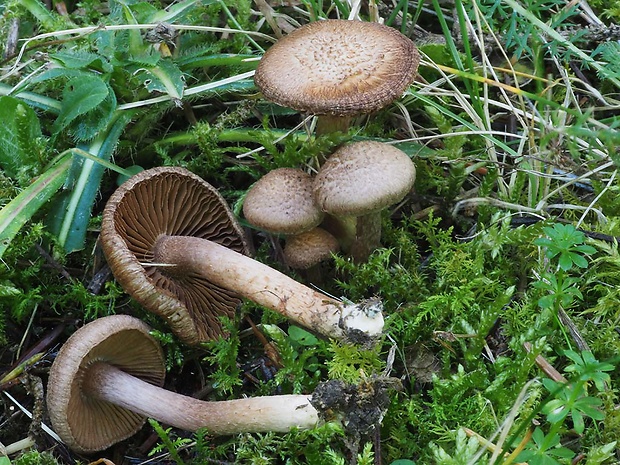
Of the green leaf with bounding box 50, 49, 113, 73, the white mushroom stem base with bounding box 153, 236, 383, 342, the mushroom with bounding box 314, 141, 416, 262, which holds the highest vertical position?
the green leaf with bounding box 50, 49, 113, 73

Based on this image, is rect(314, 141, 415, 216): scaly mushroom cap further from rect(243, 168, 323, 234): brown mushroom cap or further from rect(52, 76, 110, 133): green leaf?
rect(52, 76, 110, 133): green leaf

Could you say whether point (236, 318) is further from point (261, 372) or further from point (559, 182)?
point (559, 182)

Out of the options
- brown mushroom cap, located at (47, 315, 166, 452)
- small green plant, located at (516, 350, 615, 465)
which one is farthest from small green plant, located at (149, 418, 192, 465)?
small green plant, located at (516, 350, 615, 465)

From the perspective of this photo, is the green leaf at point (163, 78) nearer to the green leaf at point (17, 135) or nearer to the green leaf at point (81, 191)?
the green leaf at point (81, 191)

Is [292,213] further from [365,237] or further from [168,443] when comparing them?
[168,443]

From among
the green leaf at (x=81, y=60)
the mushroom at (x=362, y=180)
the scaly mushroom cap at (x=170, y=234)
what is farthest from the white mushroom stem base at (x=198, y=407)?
the green leaf at (x=81, y=60)

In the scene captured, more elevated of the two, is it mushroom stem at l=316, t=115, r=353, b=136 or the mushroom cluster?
mushroom stem at l=316, t=115, r=353, b=136

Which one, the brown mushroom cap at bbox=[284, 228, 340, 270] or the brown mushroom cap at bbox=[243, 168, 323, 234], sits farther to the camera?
the brown mushroom cap at bbox=[284, 228, 340, 270]
